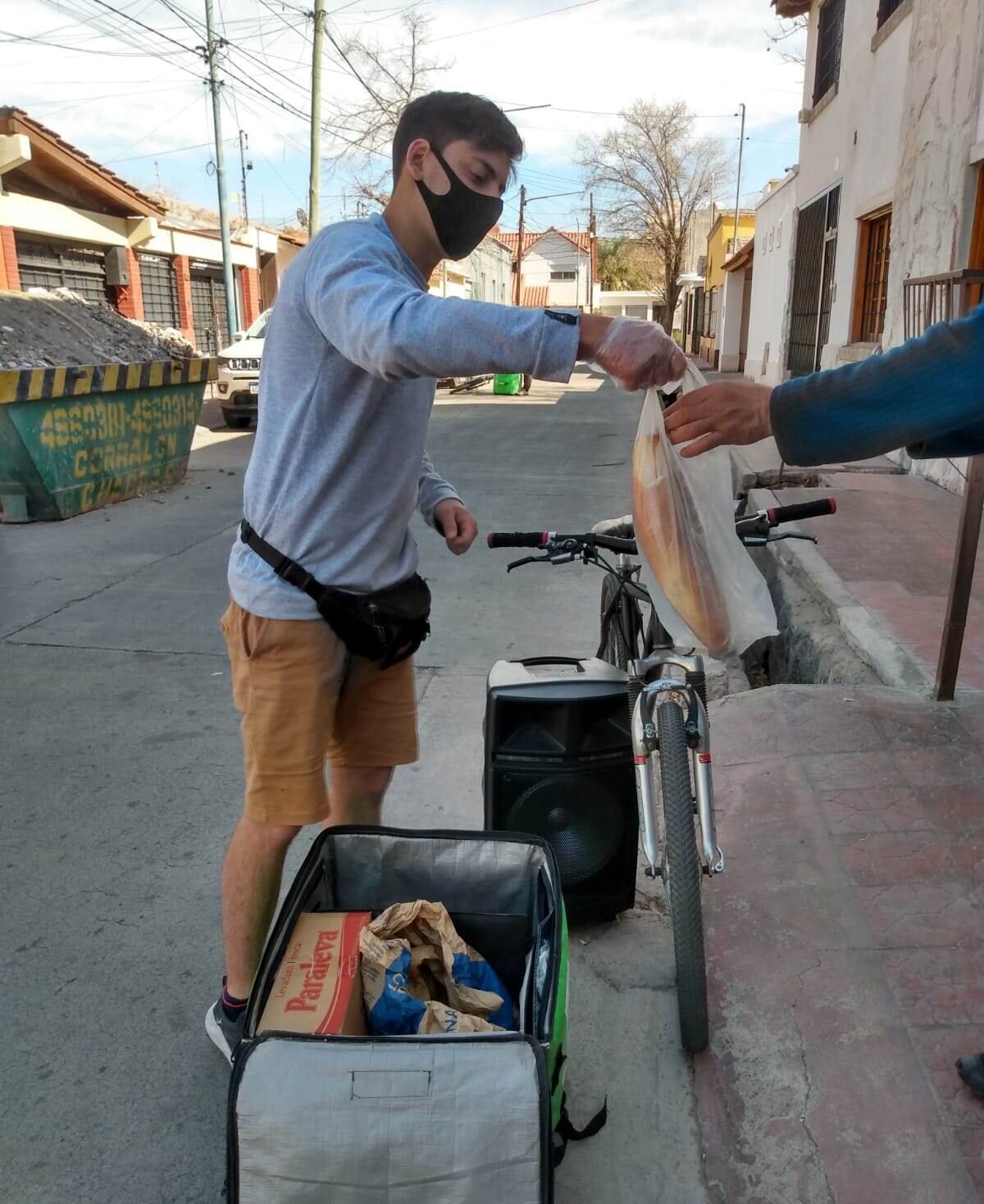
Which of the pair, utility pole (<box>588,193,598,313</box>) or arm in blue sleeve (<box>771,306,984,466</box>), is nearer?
arm in blue sleeve (<box>771,306,984,466</box>)

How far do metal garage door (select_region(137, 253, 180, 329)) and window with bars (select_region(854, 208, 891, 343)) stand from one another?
1332cm

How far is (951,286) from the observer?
328 cm

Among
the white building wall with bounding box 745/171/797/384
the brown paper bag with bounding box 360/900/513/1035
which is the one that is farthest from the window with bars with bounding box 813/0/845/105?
the brown paper bag with bounding box 360/900/513/1035

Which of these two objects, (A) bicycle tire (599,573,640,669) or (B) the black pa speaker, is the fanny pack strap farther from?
(A) bicycle tire (599,573,640,669)

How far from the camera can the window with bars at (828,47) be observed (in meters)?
14.1

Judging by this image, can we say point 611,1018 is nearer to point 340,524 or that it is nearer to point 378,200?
point 340,524

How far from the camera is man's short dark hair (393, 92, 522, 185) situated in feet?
6.01

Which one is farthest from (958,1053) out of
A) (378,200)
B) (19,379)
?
(378,200)

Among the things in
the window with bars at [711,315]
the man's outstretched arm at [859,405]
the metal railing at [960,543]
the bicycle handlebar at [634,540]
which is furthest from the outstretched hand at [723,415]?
the window with bars at [711,315]

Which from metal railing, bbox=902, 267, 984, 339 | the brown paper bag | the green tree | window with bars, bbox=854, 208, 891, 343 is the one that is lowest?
the brown paper bag

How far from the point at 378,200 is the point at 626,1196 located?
29725 millimetres

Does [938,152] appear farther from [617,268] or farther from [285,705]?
[617,268]

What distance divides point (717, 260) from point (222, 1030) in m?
38.2

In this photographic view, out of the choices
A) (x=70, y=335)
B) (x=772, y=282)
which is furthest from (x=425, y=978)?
(x=772, y=282)
